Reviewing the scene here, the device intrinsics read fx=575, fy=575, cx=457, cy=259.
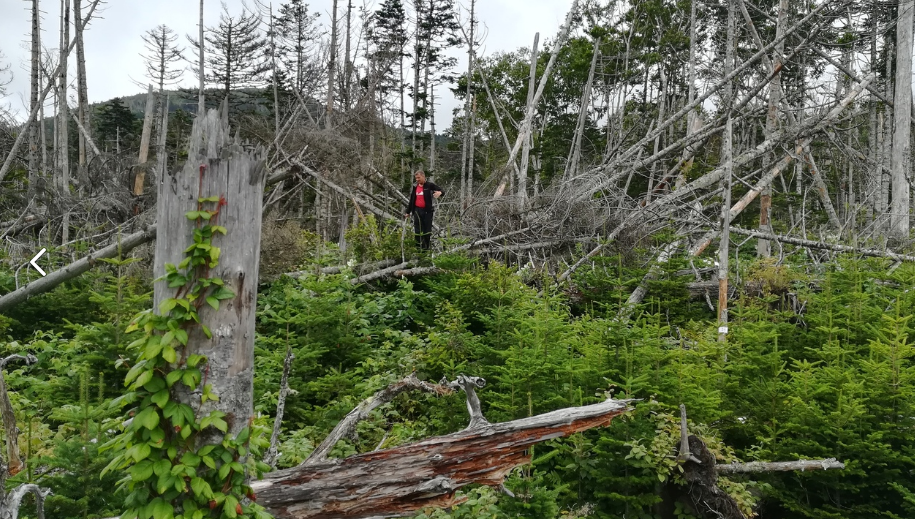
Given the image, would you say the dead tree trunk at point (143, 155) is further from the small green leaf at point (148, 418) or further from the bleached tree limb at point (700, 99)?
the small green leaf at point (148, 418)

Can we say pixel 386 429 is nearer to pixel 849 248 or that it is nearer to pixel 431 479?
pixel 431 479

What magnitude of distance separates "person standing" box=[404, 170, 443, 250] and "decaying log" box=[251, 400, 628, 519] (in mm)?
6906

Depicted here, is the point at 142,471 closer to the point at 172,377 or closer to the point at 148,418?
the point at 148,418

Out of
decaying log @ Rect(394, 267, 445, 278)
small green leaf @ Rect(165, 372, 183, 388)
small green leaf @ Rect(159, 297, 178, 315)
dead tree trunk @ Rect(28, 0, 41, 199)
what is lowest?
decaying log @ Rect(394, 267, 445, 278)

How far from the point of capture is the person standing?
1002 cm

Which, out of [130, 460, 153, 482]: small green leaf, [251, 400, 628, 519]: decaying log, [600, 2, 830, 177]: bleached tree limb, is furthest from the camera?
[600, 2, 830, 177]: bleached tree limb

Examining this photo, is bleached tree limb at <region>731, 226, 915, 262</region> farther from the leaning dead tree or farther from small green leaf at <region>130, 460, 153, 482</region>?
small green leaf at <region>130, 460, 153, 482</region>

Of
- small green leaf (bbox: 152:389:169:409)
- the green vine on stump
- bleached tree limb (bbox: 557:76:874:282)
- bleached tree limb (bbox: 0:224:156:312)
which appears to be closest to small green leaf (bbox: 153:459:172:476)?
the green vine on stump

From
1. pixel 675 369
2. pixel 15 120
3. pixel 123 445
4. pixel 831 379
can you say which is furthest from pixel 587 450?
pixel 15 120

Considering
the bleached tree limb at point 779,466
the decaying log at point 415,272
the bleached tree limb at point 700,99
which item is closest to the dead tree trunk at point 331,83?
the decaying log at point 415,272

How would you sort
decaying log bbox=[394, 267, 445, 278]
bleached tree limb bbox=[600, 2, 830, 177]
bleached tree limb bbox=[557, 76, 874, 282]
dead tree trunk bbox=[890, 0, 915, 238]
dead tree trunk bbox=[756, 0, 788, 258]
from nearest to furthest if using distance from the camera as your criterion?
bleached tree limb bbox=[600, 2, 830, 177]
dead tree trunk bbox=[756, 0, 788, 258]
bleached tree limb bbox=[557, 76, 874, 282]
decaying log bbox=[394, 267, 445, 278]
dead tree trunk bbox=[890, 0, 915, 238]

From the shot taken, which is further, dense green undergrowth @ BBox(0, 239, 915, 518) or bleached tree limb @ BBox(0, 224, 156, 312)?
bleached tree limb @ BBox(0, 224, 156, 312)

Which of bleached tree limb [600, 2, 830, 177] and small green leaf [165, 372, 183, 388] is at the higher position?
bleached tree limb [600, 2, 830, 177]

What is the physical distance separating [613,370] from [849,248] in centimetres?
612
